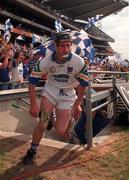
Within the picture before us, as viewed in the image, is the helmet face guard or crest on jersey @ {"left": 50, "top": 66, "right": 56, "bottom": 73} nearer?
the helmet face guard

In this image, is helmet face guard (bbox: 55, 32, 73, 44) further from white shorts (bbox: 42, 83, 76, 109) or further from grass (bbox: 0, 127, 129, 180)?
grass (bbox: 0, 127, 129, 180)

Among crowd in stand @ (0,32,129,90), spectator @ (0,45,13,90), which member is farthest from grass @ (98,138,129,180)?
spectator @ (0,45,13,90)

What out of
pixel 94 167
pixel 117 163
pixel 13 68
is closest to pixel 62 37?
pixel 94 167

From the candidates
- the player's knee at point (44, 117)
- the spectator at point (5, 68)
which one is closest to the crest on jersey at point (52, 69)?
the player's knee at point (44, 117)

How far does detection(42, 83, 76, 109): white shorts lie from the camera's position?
5.31m

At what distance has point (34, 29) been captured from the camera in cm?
4256

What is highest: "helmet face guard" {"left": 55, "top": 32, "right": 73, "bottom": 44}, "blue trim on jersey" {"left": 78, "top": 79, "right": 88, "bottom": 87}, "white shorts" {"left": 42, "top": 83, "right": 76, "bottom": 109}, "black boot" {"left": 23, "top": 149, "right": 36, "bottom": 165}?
"helmet face guard" {"left": 55, "top": 32, "right": 73, "bottom": 44}

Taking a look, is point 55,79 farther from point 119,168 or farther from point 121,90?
point 121,90

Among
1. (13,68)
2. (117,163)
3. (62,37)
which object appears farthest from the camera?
(13,68)

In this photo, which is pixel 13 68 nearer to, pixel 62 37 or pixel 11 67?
pixel 11 67

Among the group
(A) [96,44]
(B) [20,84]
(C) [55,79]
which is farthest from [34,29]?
(C) [55,79]

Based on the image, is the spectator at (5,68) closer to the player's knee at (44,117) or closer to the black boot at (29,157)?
the black boot at (29,157)

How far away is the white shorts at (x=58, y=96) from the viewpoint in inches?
209

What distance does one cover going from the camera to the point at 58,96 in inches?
211
